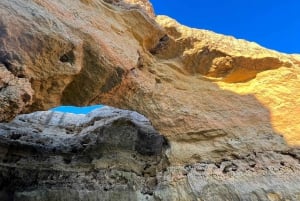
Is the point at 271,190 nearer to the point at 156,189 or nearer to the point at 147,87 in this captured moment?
the point at 156,189

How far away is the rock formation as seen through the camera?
388 cm

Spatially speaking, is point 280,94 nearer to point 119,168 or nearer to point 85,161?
point 119,168

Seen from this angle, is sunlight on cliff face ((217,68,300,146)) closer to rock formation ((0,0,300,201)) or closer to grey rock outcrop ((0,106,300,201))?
rock formation ((0,0,300,201))

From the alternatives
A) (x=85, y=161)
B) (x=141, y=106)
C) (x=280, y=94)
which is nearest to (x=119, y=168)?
(x=85, y=161)

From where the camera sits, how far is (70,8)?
4582 millimetres

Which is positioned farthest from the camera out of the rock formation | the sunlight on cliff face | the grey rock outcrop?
the sunlight on cliff face

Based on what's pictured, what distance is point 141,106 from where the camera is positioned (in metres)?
5.04

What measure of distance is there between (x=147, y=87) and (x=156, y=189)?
1581mm

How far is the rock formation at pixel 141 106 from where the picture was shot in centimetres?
388

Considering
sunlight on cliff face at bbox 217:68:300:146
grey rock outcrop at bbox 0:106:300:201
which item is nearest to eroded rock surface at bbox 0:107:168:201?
grey rock outcrop at bbox 0:106:300:201

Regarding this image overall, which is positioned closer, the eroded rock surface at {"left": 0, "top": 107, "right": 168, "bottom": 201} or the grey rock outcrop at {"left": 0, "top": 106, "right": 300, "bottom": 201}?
the grey rock outcrop at {"left": 0, "top": 106, "right": 300, "bottom": 201}

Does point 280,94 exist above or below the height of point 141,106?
above

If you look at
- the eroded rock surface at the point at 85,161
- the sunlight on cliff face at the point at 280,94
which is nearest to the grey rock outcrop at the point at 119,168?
the eroded rock surface at the point at 85,161

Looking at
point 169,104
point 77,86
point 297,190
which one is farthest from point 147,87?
point 297,190
